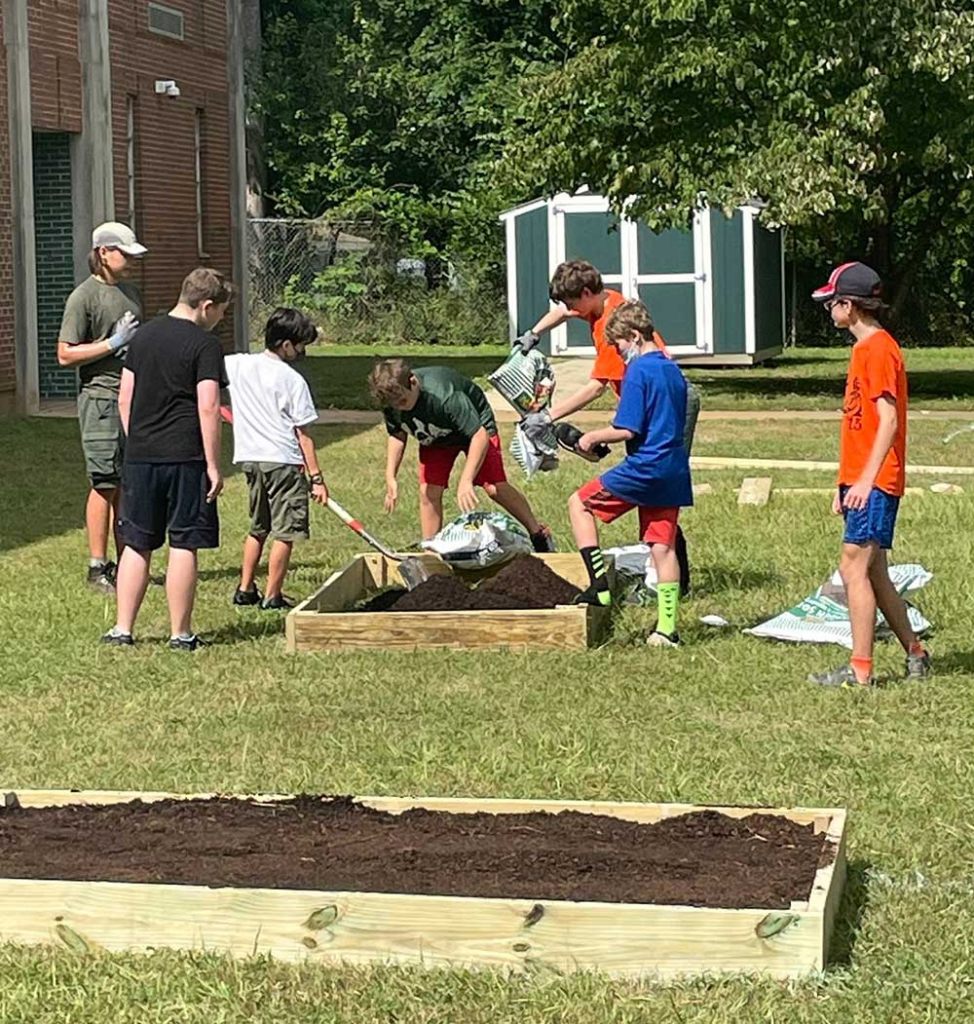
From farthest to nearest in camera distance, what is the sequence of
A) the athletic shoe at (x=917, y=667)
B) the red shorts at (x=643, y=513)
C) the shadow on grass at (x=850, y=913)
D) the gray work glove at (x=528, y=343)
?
the gray work glove at (x=528, y=343) → the red shorts at (x=643, y=513) → the athletic shoe at (x=917, y=667) → the shadow on grass at (x=850, y=913)

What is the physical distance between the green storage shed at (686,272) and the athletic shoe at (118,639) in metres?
22.7

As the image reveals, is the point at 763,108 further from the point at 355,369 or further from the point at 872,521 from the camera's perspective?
the point at 872,521

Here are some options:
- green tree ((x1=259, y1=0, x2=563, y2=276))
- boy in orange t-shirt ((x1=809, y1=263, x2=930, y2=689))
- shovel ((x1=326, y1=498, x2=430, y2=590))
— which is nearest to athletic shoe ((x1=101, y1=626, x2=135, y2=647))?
shovel ((x1=326, y1=498, x2=430, y2=590))

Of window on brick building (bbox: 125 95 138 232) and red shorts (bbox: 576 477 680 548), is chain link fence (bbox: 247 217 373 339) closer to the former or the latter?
window on brick building (bbox: 125 95 138 232)

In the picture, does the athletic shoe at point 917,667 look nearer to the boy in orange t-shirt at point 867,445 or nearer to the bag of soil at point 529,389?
the boy in orange t-shirt at point 867,445

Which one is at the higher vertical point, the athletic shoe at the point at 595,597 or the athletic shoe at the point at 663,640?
the athletic shoe at the point at 595,597

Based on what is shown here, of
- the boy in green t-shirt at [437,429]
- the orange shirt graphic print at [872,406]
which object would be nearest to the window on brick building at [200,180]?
the boy in green t-shirt at [437,429]

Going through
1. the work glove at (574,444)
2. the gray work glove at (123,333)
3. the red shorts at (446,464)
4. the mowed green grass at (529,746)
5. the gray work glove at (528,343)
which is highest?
the gray work glove at (123,333)

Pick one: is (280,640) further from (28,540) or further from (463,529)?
(28,540)

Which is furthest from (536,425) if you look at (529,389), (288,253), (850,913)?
(288,253)

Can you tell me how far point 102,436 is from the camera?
11492 mm

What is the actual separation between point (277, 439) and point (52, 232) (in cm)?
1552

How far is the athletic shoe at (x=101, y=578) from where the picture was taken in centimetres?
1147

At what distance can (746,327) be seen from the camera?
32.3m
